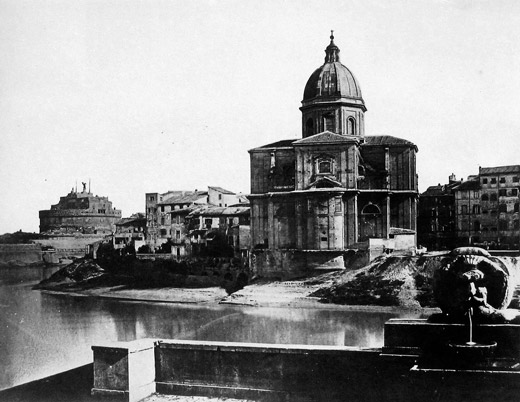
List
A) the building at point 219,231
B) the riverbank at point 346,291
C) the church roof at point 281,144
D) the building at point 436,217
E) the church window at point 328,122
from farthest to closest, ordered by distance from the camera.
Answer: the building at point 436,217
the building at point 219,231
the church window at point 328,122
the church roof at point 281,144
the riverbank at point 346,291

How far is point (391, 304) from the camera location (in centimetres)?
4197

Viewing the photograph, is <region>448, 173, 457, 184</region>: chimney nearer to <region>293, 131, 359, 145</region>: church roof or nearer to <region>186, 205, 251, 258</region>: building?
<region>293, 131, 359, 145</region>: church roof

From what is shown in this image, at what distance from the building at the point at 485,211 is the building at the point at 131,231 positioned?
96.5ft

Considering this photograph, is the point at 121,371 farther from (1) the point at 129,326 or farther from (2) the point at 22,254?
(2) the point at 22,254

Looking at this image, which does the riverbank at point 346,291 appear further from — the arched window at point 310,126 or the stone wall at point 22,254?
the stone wall at point 22,254

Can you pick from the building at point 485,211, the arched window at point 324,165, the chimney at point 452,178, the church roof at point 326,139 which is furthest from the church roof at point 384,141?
the chimney at point 452,178

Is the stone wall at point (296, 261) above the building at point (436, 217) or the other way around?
the other way around

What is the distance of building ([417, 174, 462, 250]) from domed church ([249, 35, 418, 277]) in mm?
10719

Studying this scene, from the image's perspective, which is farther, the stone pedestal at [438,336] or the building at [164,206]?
the building at [164,206]

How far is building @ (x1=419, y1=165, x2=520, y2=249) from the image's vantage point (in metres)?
54.9

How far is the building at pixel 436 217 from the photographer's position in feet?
195

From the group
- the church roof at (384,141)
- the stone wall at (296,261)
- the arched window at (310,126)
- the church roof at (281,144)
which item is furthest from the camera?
the arched window at (310,126)

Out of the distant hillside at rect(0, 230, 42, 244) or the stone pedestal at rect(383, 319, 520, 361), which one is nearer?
the stone pedestal at rect(383, 319, 520, 361)

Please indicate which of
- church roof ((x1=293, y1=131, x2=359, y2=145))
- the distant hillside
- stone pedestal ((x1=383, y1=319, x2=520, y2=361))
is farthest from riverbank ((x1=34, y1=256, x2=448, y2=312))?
stone pedestal ((x1=383, y1=319, x2=520, y2=361))
